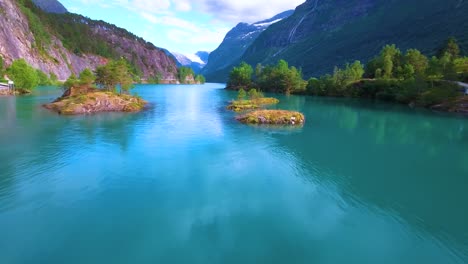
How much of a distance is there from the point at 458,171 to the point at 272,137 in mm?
21887

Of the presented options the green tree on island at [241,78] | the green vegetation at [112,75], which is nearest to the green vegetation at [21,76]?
the green vegetation at [112,75]

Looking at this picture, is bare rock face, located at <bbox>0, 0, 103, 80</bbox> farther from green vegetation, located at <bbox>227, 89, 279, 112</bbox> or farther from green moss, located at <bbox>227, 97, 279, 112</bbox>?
green moss, located at <bbox>227, 97, 279, 112</bbox>

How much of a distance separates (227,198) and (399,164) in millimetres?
20491

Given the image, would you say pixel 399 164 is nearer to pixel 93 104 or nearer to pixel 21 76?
pixel 93 104

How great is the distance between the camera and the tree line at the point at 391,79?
8831 centimetres

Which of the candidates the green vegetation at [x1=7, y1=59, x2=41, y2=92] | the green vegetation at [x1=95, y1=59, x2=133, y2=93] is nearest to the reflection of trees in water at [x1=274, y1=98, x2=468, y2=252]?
the green vegetation at [x1=95, y1=59, x2=133, y2=93]

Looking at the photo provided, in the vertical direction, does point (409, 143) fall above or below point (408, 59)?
below

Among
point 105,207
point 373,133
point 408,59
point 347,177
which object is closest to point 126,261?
point 105,207

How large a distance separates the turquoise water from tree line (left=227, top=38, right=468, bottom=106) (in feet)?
178

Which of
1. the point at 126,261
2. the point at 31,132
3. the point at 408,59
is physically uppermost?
the point at 408,59

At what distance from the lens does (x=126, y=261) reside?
15.2 meters

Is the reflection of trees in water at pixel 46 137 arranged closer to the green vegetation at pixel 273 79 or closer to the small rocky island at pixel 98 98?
the small rocky island at pixel 98 98

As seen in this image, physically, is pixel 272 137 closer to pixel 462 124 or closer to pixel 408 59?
pixel 462 124

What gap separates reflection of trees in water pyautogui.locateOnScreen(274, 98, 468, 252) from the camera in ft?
70.2
